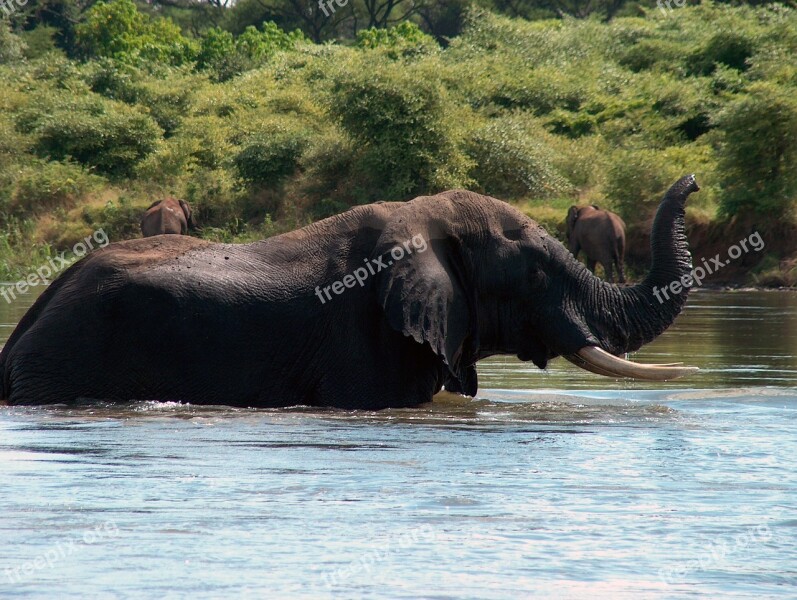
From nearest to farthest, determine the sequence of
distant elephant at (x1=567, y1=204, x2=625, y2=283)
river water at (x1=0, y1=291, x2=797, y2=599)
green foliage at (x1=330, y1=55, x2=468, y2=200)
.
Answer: river water at (x1=0, y1=291, x2=797, y2=599)
distant elephant at (x1=567, y1=204, x2=625, y2=283)
green foliage at (x1=330, y1=55, x2=468, y2=200)

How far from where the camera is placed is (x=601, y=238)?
25797 millimetres

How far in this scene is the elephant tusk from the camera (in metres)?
8.66

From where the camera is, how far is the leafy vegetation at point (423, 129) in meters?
29.2

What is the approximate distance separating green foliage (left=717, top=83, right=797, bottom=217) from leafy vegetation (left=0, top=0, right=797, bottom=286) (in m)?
0.04

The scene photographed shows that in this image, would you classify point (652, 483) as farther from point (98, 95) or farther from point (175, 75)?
point (175, 75)

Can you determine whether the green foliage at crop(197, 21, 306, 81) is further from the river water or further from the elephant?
the river water

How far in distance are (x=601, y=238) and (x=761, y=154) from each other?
4.25 metres

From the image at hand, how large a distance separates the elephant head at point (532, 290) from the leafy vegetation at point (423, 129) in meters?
18.4

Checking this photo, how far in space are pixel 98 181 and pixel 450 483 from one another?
102 ft

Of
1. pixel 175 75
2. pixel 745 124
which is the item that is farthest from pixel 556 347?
pixel 175 75

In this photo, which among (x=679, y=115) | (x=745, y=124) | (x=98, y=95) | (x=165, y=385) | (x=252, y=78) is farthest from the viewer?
(x=252, y=78)

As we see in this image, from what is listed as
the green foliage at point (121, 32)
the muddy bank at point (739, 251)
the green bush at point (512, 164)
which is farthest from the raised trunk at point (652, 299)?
the green foliage at point (121, 32)

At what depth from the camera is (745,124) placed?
28094 millimetres

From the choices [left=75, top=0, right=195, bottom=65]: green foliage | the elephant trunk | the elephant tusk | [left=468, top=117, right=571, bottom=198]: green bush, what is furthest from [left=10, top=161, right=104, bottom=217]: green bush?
the elephant tusk
